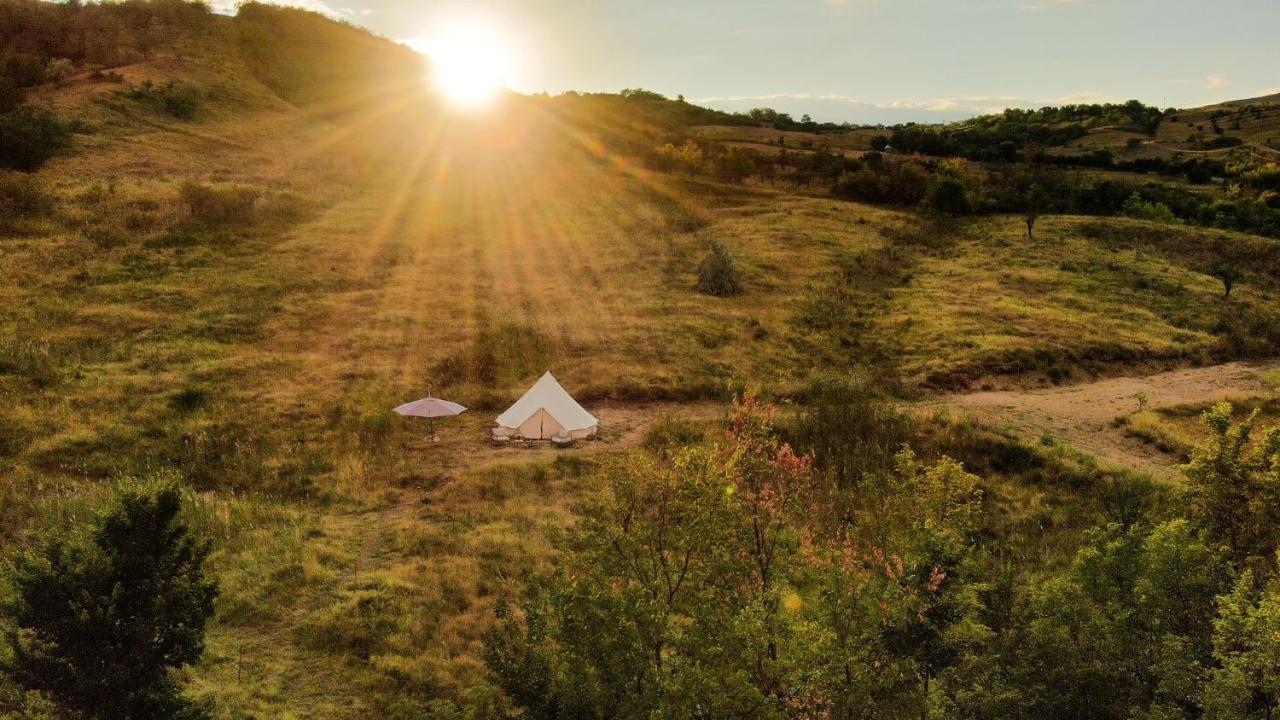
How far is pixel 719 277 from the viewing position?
4284cm

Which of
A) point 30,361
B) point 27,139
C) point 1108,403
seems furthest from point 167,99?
point 1108,403

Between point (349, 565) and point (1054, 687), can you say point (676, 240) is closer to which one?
point (349, 565)

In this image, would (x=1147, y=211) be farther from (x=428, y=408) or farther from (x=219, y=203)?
(x=219, y=203)

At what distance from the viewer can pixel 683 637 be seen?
7.78m

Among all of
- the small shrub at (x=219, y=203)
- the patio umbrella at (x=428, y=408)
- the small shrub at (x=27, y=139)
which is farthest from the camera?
the small shrub at (x=219, y=203)

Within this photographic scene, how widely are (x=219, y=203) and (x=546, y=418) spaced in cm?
3469

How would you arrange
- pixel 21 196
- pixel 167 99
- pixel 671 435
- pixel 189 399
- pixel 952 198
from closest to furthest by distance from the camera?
pixel 189 399 < pixel 671 435 < pixel 21 196 < pixel 167 99 < pixel 952 198

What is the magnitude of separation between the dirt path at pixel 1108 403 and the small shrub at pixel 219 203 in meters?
46.4

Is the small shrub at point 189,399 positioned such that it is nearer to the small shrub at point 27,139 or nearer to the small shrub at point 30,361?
the small shrub at point 30,361

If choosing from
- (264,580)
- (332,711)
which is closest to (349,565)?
(264,580)

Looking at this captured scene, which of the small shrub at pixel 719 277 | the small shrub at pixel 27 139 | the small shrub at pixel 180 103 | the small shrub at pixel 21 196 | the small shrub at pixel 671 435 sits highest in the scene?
the small shrub at pixel 180 103

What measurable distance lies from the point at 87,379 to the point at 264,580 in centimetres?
1548

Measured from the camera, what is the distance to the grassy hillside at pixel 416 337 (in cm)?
1655

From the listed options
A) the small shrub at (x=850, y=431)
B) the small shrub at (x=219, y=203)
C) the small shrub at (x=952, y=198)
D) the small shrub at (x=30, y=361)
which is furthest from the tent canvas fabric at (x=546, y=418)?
the small shrub at (x=952, y=198)
